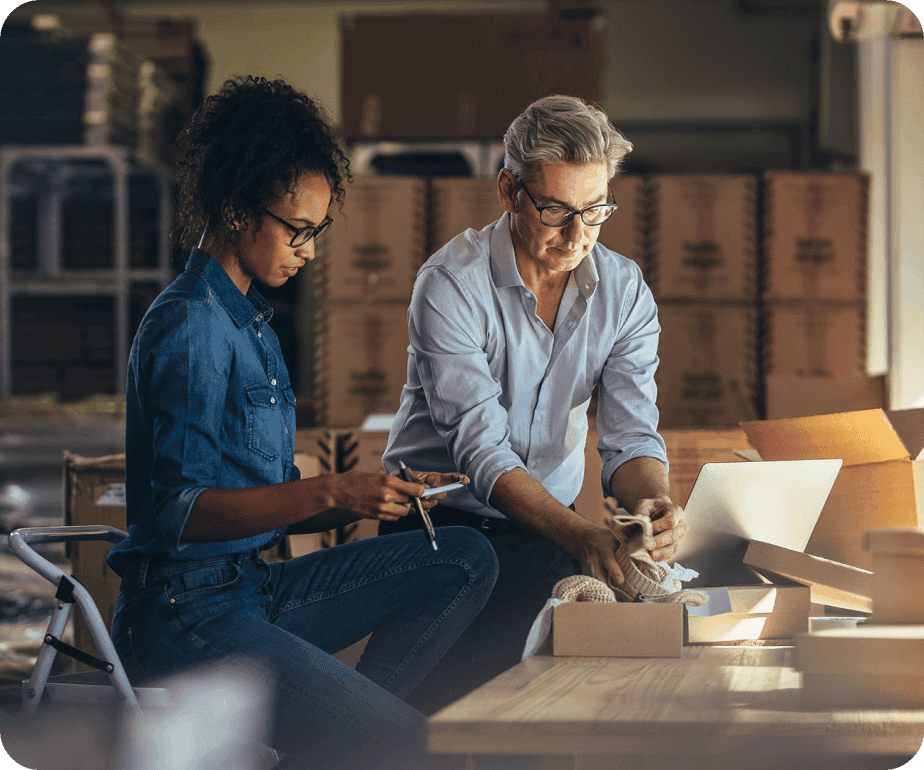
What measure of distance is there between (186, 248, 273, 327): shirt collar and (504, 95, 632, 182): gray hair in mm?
570

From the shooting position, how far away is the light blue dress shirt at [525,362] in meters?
1.80

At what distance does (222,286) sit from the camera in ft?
4.80

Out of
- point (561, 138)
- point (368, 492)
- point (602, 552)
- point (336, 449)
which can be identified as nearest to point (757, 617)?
point (602, 552)

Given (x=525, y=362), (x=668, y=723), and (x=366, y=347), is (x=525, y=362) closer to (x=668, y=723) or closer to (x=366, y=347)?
(x=668, y=723)

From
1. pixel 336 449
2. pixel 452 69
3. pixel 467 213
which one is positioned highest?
pixel 452 69

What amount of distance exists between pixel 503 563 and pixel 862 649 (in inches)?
34.0

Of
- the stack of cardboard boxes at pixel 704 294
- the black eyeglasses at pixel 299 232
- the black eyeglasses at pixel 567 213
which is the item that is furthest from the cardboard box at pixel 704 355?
the black eyeglasses at pixel 299 232

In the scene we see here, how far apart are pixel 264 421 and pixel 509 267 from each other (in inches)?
23.6

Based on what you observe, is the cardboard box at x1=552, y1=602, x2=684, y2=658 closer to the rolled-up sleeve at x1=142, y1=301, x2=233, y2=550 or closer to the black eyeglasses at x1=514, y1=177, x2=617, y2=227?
the rolled-up sleeve at x1=142, y1=301, x2=233, y2=550

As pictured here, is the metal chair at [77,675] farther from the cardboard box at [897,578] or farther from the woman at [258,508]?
the cardboard box at [897,578]

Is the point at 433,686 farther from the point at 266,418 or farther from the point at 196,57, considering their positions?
the point at 196,57

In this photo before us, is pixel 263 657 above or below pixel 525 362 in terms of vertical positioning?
below

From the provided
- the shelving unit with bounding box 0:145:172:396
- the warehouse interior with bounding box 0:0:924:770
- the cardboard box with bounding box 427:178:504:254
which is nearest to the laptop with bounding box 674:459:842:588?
the warehouse interior with bounding box 0:0:924:770

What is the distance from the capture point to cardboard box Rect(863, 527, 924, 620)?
118cm
